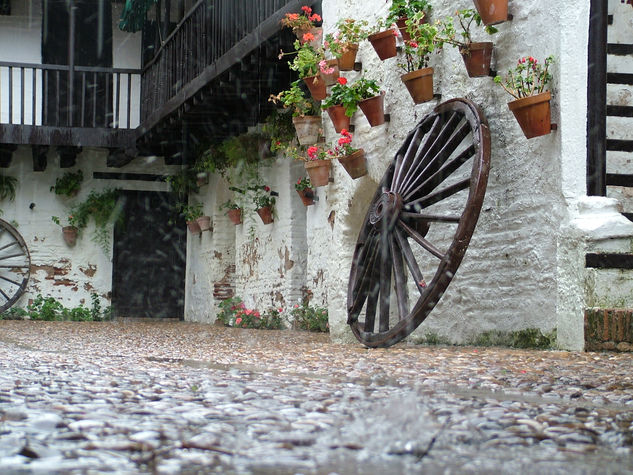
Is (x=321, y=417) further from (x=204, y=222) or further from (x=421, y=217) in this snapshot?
(x=204, y=222)

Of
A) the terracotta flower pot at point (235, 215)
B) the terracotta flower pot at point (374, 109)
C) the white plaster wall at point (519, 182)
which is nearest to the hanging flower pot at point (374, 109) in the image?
the terracotta flower pot at point (374, 109)

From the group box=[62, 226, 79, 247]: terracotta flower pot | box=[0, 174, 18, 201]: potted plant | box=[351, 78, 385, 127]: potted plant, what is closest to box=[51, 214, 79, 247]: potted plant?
box=[62, 226, 79, 247]: terracotta flower pot

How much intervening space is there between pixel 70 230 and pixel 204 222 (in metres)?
2.24

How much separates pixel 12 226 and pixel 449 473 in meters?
12.6

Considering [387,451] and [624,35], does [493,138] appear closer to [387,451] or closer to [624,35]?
[624,35]

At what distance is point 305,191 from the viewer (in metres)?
8.91

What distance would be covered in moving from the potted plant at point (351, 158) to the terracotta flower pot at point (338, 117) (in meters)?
0.13

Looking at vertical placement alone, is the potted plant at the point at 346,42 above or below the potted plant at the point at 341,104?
above

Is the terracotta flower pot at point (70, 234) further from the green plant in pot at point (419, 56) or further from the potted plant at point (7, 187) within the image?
the green plant in pot at point (419, 56)

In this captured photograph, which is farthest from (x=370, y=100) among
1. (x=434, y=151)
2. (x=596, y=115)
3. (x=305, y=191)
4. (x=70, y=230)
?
(x=70, y=230)

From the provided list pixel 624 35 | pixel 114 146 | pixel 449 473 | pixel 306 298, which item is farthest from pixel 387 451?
pixel 114 146

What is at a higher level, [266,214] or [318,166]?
[318,166]

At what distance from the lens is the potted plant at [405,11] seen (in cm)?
610

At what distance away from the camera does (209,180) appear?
12.9 m
